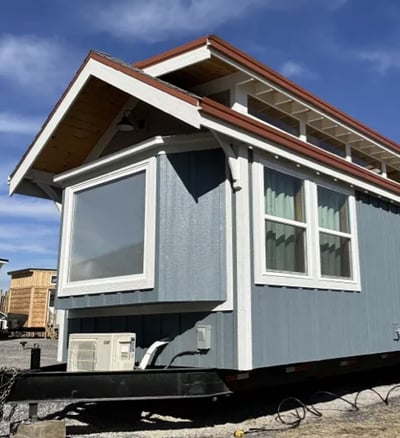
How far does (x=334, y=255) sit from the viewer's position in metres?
5.90

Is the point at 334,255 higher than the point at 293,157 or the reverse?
the reverse

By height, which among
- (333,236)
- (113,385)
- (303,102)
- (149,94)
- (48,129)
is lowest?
(113,385)

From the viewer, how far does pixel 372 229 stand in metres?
6.67

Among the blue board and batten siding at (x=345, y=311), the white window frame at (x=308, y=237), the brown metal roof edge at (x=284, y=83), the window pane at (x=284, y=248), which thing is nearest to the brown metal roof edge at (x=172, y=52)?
the brown metal roof edge at (x=284, y=83)

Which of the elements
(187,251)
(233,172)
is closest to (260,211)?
(233,172)

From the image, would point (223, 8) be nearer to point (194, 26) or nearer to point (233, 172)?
point (194, 26)

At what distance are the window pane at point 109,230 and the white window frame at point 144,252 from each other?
6 cm

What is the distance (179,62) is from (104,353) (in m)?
3.06

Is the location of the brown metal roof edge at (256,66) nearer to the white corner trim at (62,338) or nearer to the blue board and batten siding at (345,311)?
the blue board and batten siding at (345,311)

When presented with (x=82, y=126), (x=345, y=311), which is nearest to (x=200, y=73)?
(x=82, y=126)

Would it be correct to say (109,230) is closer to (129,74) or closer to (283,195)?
(129,74)

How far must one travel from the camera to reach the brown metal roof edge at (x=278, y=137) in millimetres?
4363

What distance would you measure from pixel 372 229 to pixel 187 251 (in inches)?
125

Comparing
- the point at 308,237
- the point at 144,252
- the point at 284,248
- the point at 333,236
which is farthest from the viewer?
the point at 333,236
